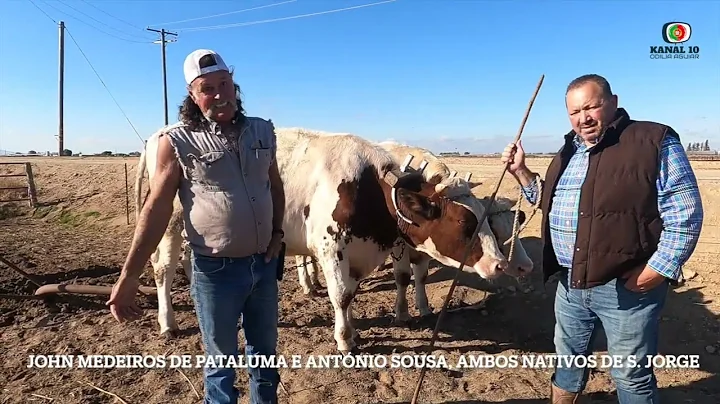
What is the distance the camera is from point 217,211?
2.81 meters

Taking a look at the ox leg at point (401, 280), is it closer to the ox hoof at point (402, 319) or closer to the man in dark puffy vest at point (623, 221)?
the ox hoof at point (402, 319)

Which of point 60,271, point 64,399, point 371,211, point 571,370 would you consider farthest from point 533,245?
point 60,271

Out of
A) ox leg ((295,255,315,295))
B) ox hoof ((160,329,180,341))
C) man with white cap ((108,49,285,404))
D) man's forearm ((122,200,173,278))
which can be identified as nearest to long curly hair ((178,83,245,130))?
man with white cap ((108,49,285,404))

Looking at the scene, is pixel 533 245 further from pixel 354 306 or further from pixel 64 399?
pixel 64 399

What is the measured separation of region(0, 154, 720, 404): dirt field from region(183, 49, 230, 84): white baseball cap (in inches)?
115

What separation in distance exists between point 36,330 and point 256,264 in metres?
4.22

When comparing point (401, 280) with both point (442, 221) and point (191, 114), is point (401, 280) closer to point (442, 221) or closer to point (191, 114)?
point (442, 221)

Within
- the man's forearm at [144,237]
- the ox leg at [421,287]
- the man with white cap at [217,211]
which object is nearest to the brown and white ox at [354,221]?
the ox leg at [421,287]

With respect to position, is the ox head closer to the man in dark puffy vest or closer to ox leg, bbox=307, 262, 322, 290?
the man in dark puffy vest

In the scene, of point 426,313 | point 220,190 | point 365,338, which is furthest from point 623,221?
point 426,313

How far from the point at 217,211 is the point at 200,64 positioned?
83cm

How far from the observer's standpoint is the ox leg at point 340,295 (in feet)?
17.3

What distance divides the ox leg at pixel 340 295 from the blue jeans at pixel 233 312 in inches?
80.0

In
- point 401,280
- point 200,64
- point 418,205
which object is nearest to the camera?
point 200,64
